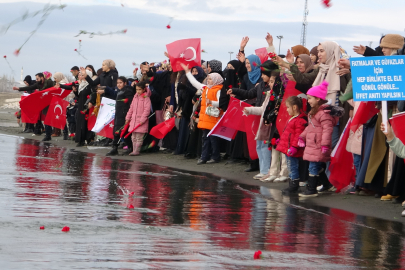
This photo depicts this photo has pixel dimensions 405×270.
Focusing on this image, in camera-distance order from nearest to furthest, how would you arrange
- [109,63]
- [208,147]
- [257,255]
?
[257,255] < [208,147] < [109,63]

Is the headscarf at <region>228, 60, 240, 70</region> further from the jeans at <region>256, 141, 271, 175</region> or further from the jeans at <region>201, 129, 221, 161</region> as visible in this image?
the jeans at <region>256, 141, 271, 175</region>

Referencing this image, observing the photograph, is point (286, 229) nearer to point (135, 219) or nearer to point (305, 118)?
Answer: point (135, 219)

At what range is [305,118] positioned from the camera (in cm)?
1042

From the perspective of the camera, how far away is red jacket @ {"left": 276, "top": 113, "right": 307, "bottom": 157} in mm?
10172

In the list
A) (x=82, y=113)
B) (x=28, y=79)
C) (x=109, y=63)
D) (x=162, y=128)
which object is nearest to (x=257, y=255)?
(x=162, y=128)

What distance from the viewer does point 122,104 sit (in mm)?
16891

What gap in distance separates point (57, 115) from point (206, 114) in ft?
26.7

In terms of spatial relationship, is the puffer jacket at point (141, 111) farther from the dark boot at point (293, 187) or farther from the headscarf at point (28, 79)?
the headscarf at point (28, 79)

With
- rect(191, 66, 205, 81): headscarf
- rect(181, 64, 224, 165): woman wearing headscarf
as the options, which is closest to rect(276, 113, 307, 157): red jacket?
rect(181, 64, 224, 165): woman wearing headscarf

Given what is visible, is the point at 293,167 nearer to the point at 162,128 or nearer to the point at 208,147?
the point at 208,147

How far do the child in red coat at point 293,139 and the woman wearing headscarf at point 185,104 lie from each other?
4.61 metres

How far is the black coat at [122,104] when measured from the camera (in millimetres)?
16828

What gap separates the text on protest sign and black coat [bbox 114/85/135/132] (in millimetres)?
9244

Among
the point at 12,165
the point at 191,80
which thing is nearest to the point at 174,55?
the point at 191,80
